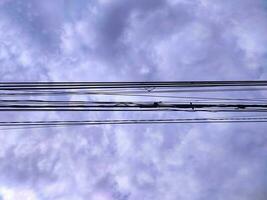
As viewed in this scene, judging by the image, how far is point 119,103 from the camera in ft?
39.2

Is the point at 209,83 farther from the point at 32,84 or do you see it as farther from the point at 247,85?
the point at 32,84

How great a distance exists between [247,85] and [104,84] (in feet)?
16.3

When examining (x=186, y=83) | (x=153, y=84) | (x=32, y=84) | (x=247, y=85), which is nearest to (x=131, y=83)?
(x=153, y=84)

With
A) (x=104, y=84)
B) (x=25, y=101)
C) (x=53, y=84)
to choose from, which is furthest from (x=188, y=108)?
(x=25, y=101)

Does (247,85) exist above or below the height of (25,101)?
above

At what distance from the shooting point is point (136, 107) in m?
12.0

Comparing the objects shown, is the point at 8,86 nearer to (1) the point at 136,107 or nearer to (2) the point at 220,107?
(1) the point at 136,107

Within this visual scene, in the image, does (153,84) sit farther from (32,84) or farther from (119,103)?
(32,84)

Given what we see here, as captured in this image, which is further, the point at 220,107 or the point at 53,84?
the point at 220,107

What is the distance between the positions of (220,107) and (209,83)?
1.37 metres

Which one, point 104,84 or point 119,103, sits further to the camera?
point 119,103

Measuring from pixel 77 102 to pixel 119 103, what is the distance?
1.45 metres

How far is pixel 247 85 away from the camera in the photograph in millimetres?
11922

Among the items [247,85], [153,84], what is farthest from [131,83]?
[247,85]
